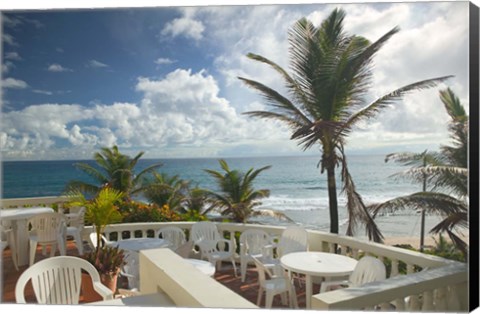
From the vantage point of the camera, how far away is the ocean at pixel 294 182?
22.2m

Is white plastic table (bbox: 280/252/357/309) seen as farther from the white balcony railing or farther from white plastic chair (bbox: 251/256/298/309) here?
the white balcony railing

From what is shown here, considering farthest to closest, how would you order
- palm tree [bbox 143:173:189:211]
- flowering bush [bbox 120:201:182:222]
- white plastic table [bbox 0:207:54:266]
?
1. palm tree [bbox 143:173:189:211]
2. flowering bush [bbox 120:201:182:222]
3. white plastic table [bbox 0:207:54:266]

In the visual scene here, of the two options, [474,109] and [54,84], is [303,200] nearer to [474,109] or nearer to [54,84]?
[54,84]

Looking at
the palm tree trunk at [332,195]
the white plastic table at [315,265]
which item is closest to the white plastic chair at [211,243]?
the white plastic table at [315,265]

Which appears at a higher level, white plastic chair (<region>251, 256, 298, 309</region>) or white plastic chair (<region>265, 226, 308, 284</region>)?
white plastic chair (<region>265, 226, 308, 284</region>)

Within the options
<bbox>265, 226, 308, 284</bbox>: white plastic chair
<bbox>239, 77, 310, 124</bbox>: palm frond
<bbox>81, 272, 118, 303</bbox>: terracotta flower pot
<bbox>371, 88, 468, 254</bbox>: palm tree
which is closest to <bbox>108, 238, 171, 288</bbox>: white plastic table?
<bbox>81, 272, 118, 303</bbox>: terracotta flower pot

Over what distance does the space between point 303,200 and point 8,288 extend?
20.7 m

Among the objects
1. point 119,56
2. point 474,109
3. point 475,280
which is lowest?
point 475,280

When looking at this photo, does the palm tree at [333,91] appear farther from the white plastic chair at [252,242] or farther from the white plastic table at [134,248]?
the white plastic table at [134,248]

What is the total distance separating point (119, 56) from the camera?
61.8 ft

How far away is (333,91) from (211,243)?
2.96 metres

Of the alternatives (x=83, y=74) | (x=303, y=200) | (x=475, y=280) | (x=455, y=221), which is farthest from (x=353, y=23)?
(x=303, y=200)

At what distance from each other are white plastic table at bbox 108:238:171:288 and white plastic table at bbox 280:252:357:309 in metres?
1.47

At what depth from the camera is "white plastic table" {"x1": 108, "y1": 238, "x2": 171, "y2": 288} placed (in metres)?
4.37
